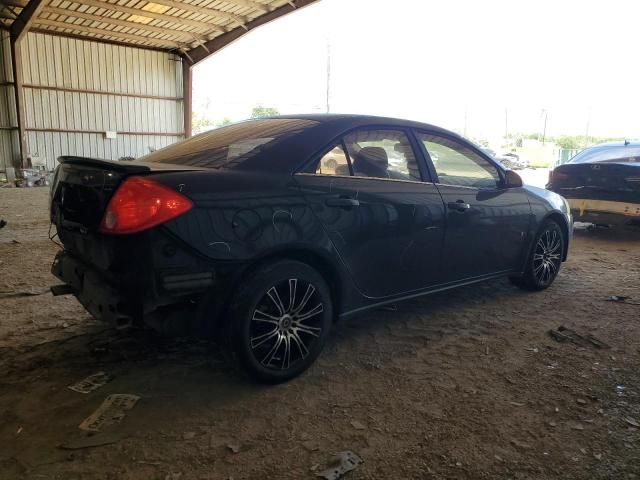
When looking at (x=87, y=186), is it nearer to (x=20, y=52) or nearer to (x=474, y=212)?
(x=474, y=212)

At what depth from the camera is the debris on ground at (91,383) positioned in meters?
2.73

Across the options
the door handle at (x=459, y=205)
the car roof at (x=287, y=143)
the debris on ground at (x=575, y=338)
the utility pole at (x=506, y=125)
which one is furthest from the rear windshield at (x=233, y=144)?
the utility pole at (x=506, y=125)

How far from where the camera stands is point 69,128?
19.5 m

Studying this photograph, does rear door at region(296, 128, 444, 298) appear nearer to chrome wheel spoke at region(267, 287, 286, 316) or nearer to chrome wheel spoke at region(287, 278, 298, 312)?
chrome wheel spoke at region(287, 278, 298, 312)

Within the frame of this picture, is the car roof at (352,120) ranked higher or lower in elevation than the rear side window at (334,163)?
higher

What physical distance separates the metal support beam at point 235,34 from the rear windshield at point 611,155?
11.2 metres

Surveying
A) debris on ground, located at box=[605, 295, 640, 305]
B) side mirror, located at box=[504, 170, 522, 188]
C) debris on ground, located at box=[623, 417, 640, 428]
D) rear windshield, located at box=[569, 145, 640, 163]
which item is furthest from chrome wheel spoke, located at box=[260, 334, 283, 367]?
rear windshield, located at box=[569, 145, 640, 163]

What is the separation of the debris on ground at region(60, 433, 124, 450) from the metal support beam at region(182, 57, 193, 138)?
21.3m

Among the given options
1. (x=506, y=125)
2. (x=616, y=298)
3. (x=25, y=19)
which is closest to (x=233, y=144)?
(x=616, y=298)

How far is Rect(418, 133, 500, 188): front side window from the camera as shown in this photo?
3.69 m

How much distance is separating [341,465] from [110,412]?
1.20 m

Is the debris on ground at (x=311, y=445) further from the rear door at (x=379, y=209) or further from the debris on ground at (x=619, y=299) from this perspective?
the debris on ground at (x=619, y=299)

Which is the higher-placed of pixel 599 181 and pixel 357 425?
pixel 599 181

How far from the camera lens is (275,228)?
2.67 meters
